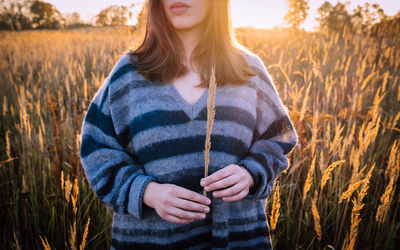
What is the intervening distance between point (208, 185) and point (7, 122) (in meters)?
2.59

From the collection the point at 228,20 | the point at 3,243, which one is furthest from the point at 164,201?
the point at 3,243

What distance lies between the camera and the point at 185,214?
0.73 m

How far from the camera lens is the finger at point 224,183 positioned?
2.34 feet

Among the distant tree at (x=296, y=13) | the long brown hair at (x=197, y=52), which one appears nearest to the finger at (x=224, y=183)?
the long brown hair at (x=197, y=52)

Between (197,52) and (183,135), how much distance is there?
412 mm

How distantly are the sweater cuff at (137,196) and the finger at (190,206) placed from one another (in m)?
0.15

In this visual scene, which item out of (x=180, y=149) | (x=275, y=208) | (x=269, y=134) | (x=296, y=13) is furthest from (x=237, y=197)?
(x=296, y=13)

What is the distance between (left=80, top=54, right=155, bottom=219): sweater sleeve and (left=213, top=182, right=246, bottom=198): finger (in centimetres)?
27

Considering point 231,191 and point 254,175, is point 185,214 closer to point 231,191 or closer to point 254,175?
→ point 231,191

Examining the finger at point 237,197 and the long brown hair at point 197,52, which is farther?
the long brown hair at point 197,52

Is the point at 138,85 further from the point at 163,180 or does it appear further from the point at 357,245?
the point at 357,245

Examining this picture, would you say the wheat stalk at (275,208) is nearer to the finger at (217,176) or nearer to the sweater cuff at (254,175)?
the sweater cuff at (254,175)

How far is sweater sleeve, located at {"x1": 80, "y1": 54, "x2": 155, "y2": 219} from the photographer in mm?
832

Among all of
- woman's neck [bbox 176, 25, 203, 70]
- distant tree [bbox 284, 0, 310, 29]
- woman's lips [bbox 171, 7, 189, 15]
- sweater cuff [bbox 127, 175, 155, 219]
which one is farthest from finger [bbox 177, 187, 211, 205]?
distant tree [bbox 284, 0, 310, 29]
